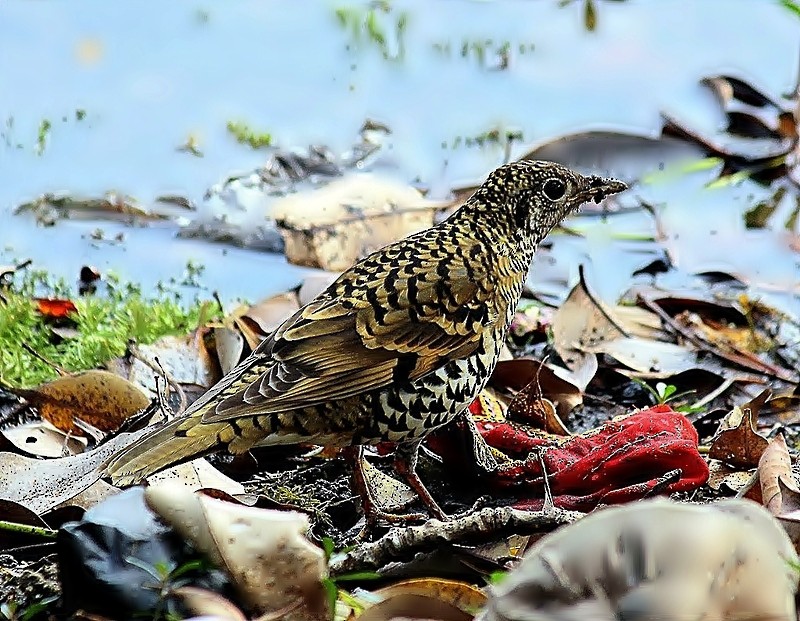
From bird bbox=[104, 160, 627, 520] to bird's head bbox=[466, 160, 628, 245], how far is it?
149 millimetres

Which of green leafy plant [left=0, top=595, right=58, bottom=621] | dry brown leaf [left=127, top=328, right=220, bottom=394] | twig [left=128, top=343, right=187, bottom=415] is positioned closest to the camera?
green leafy plant [left=0, top=595, right=58, bottom=621]

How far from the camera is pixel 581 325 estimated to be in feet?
15.5

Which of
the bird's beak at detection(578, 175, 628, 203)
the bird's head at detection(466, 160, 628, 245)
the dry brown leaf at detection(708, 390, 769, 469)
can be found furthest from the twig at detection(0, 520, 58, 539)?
the bird's beak at detection(578, 175, 628, 203)

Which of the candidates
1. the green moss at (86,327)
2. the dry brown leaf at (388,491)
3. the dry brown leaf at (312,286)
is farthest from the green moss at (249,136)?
the dry brown leaf at (388,491)

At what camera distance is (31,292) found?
5188 mm

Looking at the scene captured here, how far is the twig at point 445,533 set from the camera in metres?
2.55

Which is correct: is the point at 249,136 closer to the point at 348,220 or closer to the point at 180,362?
the point at 348,220

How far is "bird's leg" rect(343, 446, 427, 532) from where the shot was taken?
3.19 m

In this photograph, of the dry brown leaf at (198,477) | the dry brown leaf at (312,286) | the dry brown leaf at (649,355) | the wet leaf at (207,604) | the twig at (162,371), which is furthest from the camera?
the dry brown leaf at (312,286)

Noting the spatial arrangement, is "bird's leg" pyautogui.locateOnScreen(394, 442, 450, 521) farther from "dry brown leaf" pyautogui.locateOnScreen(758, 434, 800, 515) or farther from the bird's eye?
the bird's eye

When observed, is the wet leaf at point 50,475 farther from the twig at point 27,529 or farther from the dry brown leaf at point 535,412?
the dry brown leaf at point 535,412

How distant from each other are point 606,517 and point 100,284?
3852 millimetres

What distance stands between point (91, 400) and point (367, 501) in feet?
3.52

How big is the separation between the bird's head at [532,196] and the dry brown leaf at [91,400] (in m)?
1.21
